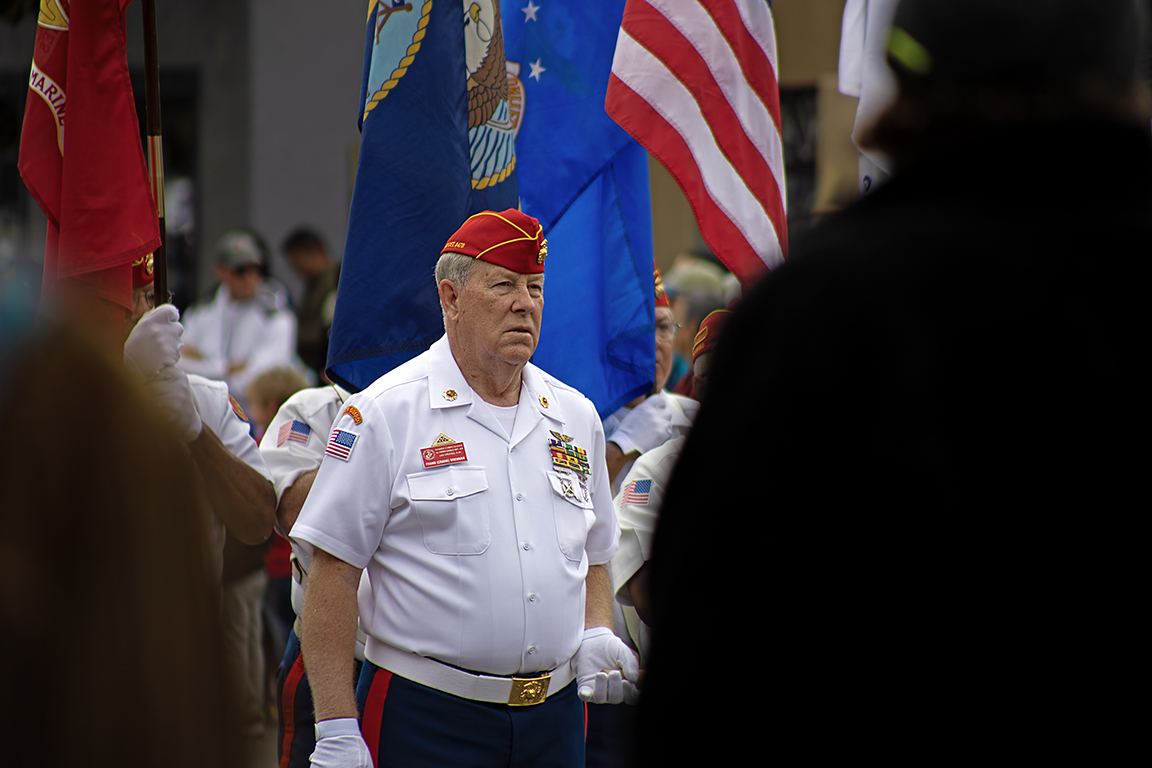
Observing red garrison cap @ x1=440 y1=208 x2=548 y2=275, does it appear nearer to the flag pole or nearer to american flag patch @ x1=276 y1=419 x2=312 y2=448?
american flag patch @ x1=276 y1=419 x2=312 y2=448

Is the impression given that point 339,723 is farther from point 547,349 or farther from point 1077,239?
point 1077,239

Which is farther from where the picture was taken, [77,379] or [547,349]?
[547,349]

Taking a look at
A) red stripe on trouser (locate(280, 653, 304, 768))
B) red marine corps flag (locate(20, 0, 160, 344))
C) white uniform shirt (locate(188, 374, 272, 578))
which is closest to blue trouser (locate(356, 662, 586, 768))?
red stripe on trouser (locate(280, 653, 304, 768))

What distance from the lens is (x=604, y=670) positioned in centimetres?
377

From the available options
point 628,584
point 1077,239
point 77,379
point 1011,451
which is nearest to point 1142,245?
point 1077,239

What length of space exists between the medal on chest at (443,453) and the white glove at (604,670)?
0.68 meters

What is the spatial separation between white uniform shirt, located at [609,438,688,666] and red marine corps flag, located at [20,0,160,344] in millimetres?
1826

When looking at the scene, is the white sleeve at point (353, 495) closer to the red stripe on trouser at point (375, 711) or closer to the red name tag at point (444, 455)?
the red name tag at point (444, 455)

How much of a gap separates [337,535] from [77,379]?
231 centimetres

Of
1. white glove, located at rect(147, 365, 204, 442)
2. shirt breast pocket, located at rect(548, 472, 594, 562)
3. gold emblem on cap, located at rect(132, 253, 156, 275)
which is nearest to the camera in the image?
shirt breast pocket, located at rect(548, 472, 594, 562)

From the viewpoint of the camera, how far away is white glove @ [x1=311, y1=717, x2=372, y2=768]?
338 cm

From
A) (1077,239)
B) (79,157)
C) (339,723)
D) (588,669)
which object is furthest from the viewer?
(79,157)

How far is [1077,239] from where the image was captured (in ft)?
4.33

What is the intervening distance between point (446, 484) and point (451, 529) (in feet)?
0.42
